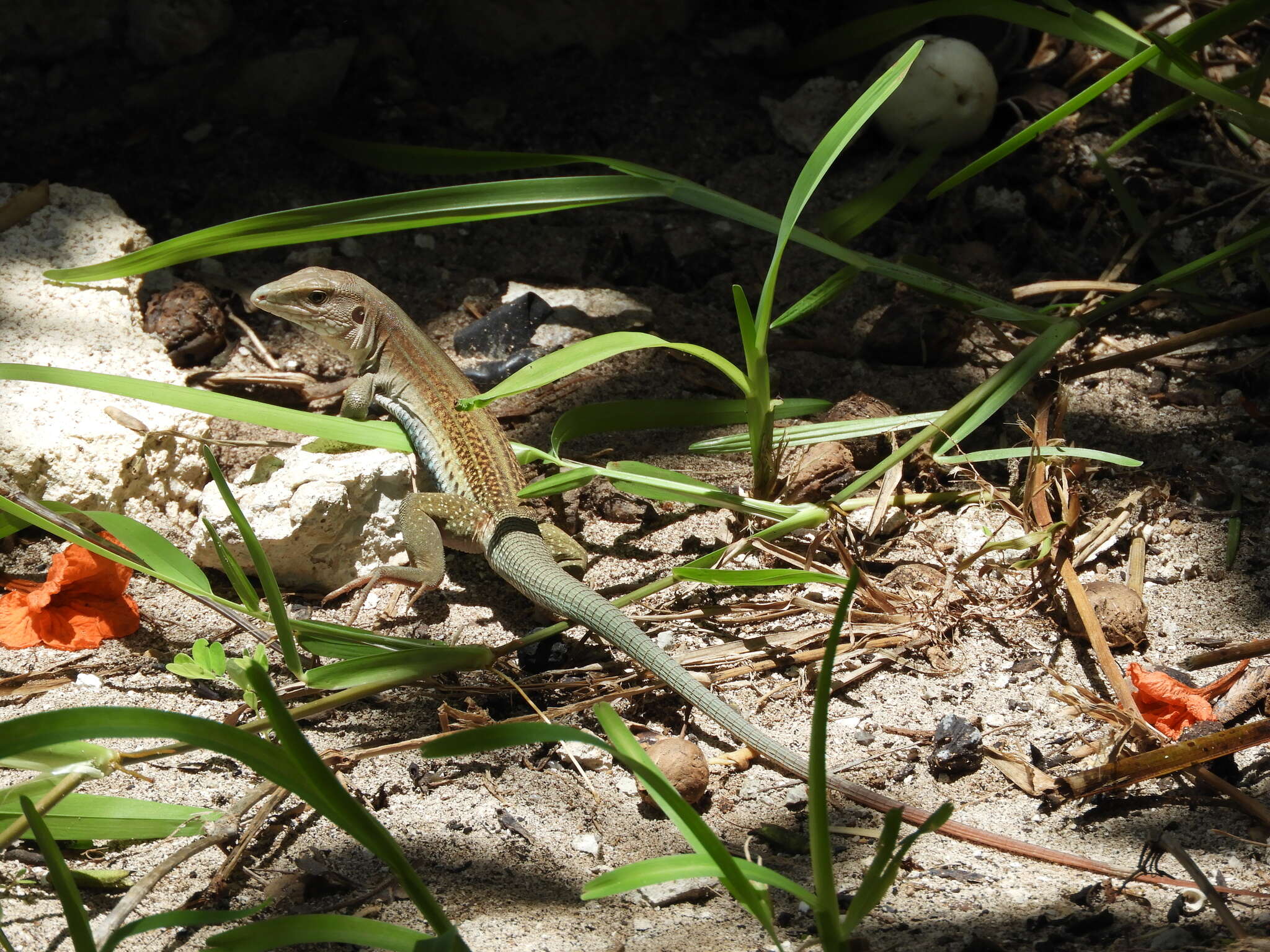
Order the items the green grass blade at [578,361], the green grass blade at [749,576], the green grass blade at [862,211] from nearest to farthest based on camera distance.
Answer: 1. the green grass blade at [749,576]
2. the green grass blade at [578,361]
3. the green grass blade at [862,211]

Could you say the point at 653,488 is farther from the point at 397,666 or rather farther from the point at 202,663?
the point at 202,663

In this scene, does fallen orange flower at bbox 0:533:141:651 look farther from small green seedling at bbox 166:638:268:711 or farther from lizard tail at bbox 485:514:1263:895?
lizard tail at bbox 485:514:1263:895

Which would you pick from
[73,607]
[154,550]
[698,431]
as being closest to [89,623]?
[73,607]

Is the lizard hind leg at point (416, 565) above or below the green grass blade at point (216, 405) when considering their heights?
below

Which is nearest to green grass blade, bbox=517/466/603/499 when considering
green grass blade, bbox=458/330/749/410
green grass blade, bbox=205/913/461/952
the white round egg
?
green grass blade, bbox=458/330/749/410

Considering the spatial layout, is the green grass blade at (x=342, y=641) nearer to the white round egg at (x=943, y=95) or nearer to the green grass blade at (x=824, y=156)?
the green grass blade at (x=824, y=156)

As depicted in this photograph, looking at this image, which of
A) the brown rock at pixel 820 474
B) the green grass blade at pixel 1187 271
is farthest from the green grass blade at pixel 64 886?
the green grass blade at pixel 1187 271

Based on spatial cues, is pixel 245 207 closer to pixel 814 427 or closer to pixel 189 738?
pixel 814 427

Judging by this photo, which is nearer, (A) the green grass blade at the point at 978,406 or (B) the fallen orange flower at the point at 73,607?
(B) the fallen orange flower at the point at 73,607
